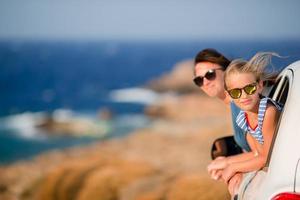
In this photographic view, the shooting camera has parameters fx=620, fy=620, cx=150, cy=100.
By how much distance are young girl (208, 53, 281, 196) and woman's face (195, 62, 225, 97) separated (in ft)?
1.74

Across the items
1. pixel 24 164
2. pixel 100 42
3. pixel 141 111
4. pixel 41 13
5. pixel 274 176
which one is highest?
pixel 100 42

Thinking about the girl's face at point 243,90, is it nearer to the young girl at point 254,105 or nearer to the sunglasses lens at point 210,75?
the young girl at point 254,105

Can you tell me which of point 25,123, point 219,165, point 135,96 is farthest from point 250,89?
point 135,96

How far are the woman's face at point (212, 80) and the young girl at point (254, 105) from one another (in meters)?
0.53

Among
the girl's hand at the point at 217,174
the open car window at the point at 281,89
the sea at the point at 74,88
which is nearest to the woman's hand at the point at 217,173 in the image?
the girl's hand at the point at 217,174

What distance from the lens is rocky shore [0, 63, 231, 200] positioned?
23.3 ft

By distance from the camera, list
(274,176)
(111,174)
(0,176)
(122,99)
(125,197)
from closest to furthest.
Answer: (274,176) < (125,197) < (111,174) < (0,176) < (122,99)

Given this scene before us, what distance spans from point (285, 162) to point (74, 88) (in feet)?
140

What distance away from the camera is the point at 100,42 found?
153 ft

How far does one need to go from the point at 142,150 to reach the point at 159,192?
14.1m

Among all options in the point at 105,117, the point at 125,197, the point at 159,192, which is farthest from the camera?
the point at 105,117

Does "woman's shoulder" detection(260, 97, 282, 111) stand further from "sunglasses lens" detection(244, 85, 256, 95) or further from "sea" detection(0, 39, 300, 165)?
"sea" detection(0, 39, 300, 165)

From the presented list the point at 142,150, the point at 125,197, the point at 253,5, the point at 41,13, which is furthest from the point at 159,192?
the point at 253,5

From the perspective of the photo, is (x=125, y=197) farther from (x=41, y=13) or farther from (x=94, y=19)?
(x=94, y=19)
